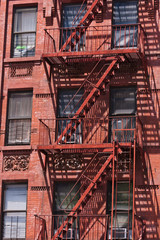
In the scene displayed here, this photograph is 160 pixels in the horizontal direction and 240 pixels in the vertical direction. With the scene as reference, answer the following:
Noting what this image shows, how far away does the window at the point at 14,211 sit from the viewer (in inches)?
894

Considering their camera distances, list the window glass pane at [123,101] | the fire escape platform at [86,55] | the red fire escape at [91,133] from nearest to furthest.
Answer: the red fire escape at [91,133], the fire escape platform at [86,55], the window glass pane at [123,101]

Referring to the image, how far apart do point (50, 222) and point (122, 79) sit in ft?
18.0

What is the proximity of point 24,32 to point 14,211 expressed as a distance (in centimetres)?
659

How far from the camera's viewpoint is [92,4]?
23641 millimetres

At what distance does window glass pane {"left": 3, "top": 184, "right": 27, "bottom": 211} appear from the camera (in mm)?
23031

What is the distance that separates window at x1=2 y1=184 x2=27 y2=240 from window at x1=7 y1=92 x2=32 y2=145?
5.48 ft

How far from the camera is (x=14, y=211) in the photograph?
75.4 ft

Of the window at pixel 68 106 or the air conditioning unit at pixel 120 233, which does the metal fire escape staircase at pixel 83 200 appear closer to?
the air conditioning unit at pixel 120 233

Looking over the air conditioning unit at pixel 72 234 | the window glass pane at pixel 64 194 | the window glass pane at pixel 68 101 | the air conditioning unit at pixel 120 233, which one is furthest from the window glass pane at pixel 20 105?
the air conditioning unit at pixel 120 233

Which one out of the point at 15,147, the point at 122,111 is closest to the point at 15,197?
the point at 15,147

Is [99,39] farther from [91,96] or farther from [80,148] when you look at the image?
[80,148]

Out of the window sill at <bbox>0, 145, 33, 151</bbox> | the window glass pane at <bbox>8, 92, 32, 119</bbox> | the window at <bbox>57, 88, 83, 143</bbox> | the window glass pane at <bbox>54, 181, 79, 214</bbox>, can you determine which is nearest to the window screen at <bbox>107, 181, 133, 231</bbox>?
the window glass pane at <bbox>54, 181, 79, 214</bbox>

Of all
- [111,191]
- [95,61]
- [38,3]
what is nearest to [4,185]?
[111,191]

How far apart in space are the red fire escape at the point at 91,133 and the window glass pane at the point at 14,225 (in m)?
0.72
